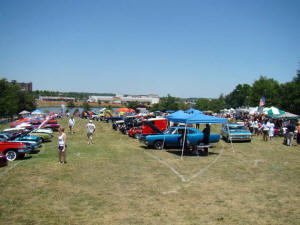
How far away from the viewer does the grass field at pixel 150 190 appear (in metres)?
6.73

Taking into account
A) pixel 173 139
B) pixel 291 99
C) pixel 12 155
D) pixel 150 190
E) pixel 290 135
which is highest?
pixel 291 99

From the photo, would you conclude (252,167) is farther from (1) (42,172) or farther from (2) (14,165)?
(2) (14,165)

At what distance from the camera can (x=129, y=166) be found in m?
12.5

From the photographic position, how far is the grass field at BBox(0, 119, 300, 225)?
6.73m

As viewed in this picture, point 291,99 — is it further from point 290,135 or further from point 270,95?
point 290,135

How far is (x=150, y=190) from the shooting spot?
8.89m

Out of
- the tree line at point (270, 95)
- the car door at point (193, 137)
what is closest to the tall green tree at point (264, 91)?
the tree line at point (270, 95)

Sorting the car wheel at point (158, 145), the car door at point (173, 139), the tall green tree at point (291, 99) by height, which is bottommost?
the car wheel at point (158, 145)

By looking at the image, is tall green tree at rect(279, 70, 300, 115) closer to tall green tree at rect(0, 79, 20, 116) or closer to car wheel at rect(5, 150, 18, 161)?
car wheel at rect(5, 150, 18, 161)

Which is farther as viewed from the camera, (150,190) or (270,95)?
(270,95)

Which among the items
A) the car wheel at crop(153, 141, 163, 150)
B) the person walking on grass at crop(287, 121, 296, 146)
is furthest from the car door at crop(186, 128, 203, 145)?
the person walking on grass at crop(287, 121, 296, 146)

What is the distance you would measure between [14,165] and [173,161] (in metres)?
7.64

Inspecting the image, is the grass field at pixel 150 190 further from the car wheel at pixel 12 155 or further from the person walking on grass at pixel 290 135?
the person walking on grass at pixel 290 135

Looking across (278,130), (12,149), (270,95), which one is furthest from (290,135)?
(270,95)
